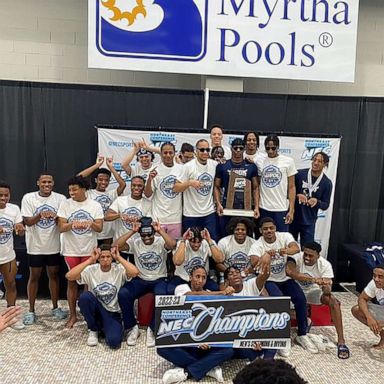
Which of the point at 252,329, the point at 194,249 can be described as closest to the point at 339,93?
the point at 194,249

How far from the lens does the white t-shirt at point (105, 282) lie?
375 centimetres

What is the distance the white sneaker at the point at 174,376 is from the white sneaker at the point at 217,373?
0.17 metres

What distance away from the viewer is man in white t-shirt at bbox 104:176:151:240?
4.24 m

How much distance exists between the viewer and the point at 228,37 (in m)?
5.11

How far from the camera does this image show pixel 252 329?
10.8 ft

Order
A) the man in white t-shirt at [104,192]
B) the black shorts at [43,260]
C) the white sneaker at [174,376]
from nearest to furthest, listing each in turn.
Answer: the white sneaker at [174,376] → the black shorts at [43,260] → the man in white t-shirt at [104,192]

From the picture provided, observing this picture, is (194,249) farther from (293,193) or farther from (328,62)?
(328,62)

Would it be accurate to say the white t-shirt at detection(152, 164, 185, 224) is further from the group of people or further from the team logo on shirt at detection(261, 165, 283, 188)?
the team logo on shirt at detection(261, 165, 283, 188)

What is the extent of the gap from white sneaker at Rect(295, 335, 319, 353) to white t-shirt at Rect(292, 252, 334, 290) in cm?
41

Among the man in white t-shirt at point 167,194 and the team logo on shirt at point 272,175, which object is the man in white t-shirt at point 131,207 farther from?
the team logo on shirt at point 272,175

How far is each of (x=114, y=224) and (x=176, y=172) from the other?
81 cm

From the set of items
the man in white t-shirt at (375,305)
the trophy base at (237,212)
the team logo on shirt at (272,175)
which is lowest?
the man in white t-shirt at (375,305)

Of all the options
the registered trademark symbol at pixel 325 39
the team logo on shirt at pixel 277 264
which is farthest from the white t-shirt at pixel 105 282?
the registered trademark symbol at pixel 325 39

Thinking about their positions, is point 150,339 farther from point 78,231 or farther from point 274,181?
point 274,181
